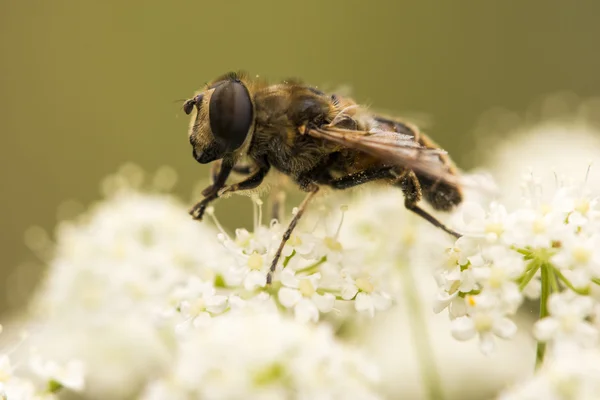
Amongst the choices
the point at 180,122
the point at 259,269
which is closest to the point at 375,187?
the point at 259,269

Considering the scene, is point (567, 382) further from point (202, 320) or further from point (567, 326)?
point (202, 320)

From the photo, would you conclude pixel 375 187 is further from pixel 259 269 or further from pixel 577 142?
pixel 577 142

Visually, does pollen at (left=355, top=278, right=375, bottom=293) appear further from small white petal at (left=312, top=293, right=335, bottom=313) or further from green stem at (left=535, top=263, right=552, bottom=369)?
green stem at (left=535, top=263, right=552, bottom=369)

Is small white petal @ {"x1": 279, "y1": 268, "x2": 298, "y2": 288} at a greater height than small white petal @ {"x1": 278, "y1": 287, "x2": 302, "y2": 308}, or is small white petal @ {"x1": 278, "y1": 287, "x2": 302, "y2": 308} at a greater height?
small white petal @ {"x1": 279, "y1": 268, "x2": 298, "y2": 288}

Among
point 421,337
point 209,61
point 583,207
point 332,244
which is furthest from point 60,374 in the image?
point 209,61

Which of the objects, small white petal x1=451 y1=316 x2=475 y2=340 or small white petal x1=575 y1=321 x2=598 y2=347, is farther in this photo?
small white petal x1=451 y1=316 x2=475 y2=340

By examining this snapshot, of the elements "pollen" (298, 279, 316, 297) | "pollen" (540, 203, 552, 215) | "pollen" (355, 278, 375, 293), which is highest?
"pollen" (298, 279, 316, 297)

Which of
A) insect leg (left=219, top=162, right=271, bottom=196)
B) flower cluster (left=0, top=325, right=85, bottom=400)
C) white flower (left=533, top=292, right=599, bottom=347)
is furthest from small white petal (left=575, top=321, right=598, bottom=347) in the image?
flower cluster (left=0, top=325, right=85, bottom=400)

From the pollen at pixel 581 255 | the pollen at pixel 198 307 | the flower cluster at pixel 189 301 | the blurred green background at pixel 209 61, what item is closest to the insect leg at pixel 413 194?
the flower cluster at pixel 189 301
